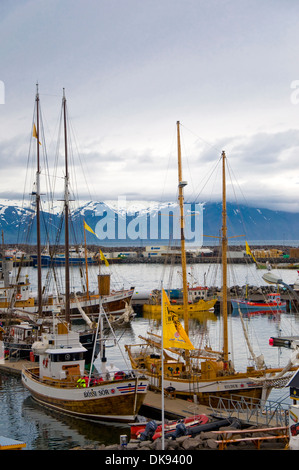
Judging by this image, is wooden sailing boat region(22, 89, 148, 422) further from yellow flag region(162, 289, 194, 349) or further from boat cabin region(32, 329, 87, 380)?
yellow flag region(162, 289, 194, 349)

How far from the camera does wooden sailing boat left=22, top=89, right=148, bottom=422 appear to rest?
30.1m

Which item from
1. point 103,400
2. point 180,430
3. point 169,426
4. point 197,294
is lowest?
point 103,400

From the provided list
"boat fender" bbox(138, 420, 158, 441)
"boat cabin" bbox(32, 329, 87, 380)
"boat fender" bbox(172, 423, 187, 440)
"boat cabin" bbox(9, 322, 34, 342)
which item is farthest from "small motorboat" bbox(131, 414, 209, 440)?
"boat cabin" bbox(9, 322, 34, 342)

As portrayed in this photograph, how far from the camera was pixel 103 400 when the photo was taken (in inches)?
1205

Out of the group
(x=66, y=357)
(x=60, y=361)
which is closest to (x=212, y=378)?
(x=66, y=357)

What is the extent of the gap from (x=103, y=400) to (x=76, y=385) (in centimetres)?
261

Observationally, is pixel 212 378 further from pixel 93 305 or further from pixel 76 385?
pixel 93 305

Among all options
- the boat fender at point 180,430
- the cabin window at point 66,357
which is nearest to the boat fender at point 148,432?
the boat fender at point 180,430

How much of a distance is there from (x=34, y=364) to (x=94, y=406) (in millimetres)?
13459

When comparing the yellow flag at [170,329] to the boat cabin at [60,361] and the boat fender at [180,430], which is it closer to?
the boat fender at [180,430]

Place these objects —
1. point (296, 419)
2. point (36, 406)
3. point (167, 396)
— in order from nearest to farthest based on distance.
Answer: point (296, 419) → point (167, 396) → point (36, 406)
